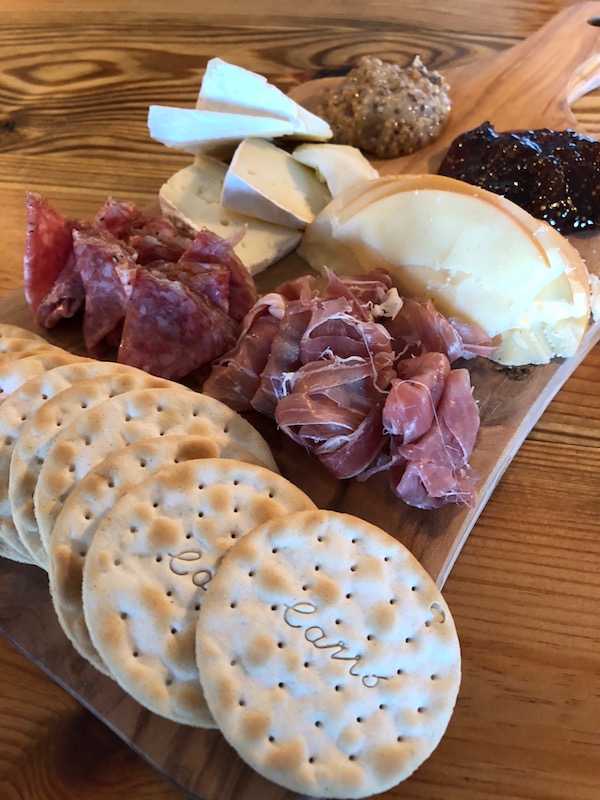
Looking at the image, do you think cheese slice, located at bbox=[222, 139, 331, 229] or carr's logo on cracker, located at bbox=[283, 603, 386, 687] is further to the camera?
cheese slice, located at bbox=[222, 139, 331, 229]

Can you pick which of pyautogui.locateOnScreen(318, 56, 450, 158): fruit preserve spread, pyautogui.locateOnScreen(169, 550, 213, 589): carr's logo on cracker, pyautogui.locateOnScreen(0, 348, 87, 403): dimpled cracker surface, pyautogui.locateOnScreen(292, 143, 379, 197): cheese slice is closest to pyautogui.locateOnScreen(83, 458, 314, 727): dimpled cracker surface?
pyautogui.locateOnScreen(169, 550, 213, 589): carr's logo on cracker

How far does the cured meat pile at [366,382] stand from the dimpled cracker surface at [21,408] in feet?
0.93

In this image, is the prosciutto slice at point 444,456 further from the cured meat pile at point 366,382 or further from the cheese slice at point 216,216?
the cheese slice at point 216,216

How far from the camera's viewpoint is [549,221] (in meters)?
1.74

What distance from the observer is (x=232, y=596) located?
3.36 ft

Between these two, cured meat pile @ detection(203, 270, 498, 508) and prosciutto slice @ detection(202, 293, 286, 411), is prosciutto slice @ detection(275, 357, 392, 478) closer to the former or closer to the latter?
cured meat pile @ detection(203, 270, 498, 508)

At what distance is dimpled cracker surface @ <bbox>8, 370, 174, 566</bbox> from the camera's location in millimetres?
1189

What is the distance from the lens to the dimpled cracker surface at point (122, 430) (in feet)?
3.80

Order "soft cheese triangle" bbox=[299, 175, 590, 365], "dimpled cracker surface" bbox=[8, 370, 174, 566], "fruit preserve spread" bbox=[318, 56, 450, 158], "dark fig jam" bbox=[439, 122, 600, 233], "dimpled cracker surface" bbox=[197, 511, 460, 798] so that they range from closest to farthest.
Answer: "dimpled cracker surface" bbox=[197, 511, 460, 798], "dimpled cracker surface" bbox=[8, 370, 174, 566], "soft cheese triangle" bbox=[299, 175, 590, 365], "dark fig jam" bbox=[439, 122, 600, 233], "fruit preserve spread" bbox=[318, 56, 450, 158]

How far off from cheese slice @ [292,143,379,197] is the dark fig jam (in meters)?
0.28

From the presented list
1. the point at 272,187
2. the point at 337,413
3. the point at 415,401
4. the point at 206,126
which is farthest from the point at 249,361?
the point at 206,126

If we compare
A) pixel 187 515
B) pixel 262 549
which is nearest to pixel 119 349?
pixel 187 515

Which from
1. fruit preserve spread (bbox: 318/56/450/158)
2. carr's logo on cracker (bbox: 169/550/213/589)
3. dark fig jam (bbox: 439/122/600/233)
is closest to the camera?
→ carr's logo on cracker (bbox: 169/550/213/589)

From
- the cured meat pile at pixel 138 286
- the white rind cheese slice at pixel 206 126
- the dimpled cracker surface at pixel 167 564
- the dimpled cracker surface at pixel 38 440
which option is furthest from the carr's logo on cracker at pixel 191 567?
the white rind cheese slice at pixel 206 126
